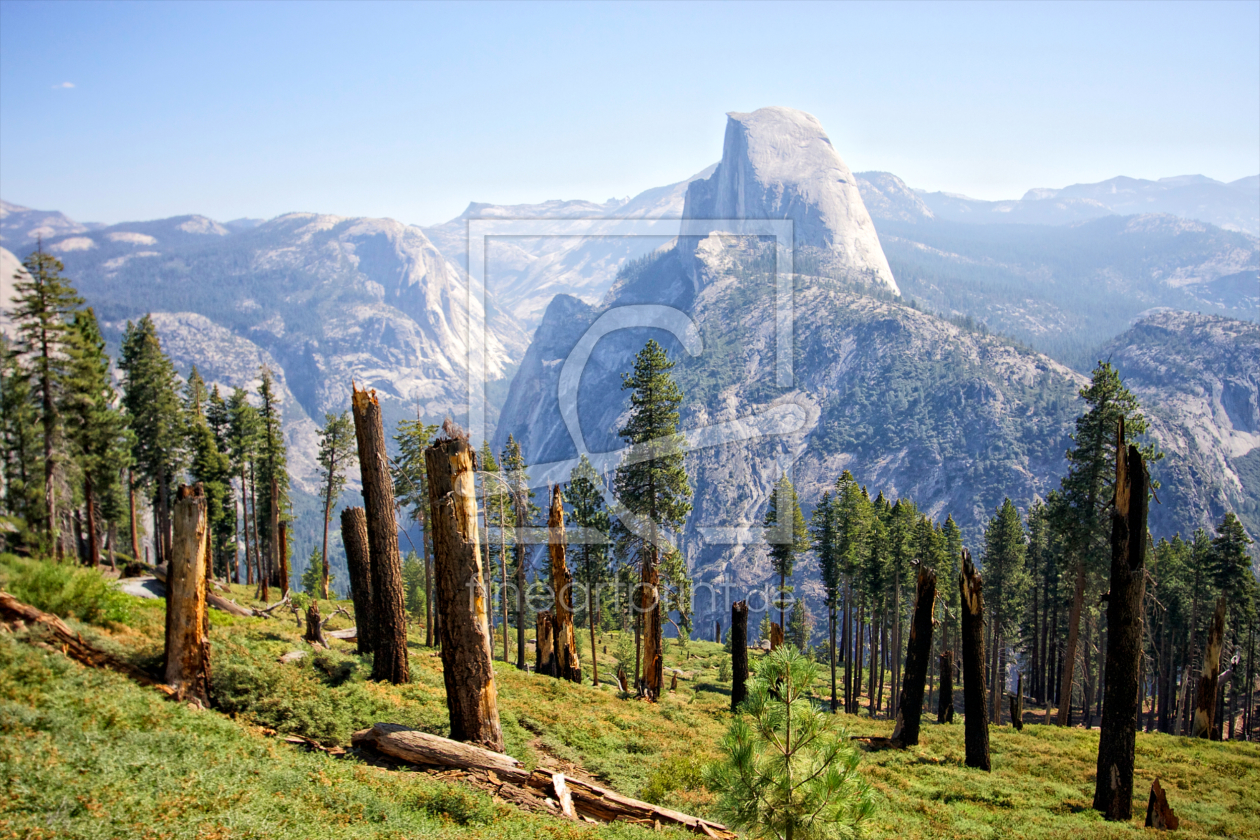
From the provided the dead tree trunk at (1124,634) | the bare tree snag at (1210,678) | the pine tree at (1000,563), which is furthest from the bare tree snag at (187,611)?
the pine tree at (1000,563)

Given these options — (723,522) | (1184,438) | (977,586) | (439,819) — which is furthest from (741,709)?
(1184,438)

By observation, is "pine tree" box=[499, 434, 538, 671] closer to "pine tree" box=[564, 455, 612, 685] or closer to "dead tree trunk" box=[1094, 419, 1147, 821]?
"pine tree" box=[564, 455, 612, 685]

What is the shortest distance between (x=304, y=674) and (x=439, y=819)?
18.4 feet

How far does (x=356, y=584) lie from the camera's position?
15.9m

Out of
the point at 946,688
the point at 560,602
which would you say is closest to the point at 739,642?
the point at 560,602

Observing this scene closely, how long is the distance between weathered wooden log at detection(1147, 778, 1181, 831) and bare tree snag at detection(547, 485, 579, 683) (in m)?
16.0

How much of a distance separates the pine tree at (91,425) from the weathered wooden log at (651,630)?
77.9 ft

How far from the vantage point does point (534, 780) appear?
934 cm

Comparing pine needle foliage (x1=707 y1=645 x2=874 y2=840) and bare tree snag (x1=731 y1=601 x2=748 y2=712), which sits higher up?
pine needle foliage (x1=707 y1=645 x2=874 y2=840)

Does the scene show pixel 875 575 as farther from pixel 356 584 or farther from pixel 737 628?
pixel 356 584

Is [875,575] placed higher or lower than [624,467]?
lower

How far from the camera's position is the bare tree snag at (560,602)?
23.2 metres

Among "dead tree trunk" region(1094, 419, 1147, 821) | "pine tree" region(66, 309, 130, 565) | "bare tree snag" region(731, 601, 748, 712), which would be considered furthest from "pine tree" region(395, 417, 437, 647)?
"dead tree trunk" region(1094, 419, 1147, 821)

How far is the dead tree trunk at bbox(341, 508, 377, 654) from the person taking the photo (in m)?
15.9
